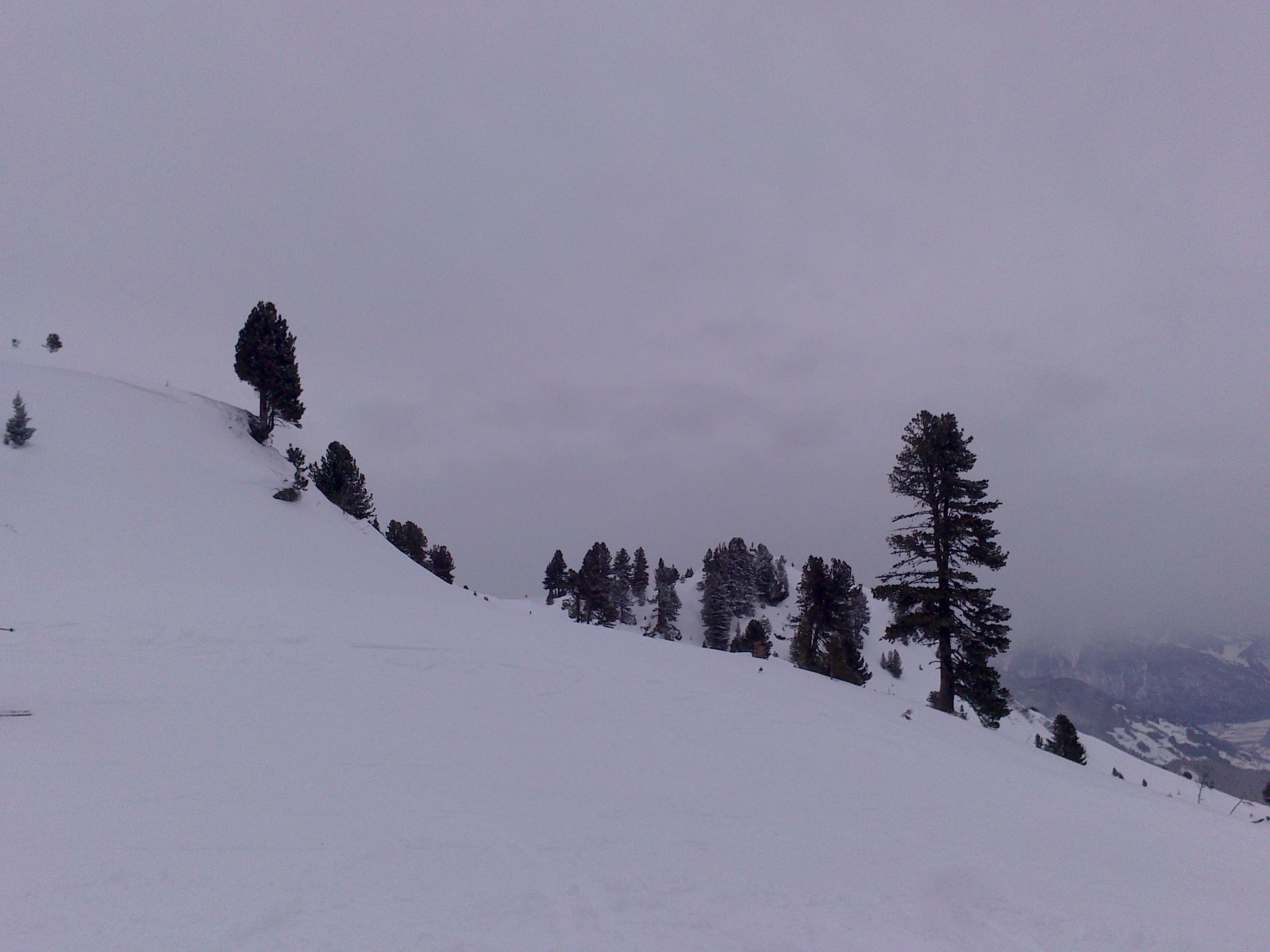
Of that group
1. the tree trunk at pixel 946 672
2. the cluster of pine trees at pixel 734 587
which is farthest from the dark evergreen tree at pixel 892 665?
the tree trunk at pixel 946 672

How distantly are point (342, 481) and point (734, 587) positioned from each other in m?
49.1

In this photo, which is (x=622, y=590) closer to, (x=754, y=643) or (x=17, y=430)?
(x=754, y=643)

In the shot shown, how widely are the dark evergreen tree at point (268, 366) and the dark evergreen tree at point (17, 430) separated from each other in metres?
11.6

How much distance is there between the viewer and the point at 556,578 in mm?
79188

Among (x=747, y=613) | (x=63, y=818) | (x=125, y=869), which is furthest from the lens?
(x=747, y=613)

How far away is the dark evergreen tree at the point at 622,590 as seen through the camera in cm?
7356

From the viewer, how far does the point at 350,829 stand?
5793 millimetres

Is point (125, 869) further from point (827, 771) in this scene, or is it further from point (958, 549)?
point (958, 549)

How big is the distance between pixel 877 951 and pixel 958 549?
2253 centimetres

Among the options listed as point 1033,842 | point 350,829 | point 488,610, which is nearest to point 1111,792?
point 1033,842

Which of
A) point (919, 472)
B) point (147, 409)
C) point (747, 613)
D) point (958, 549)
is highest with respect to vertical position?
point (147, 409)

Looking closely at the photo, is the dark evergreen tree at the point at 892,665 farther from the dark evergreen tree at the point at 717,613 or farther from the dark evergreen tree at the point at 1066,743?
the dark evergreen tree at the point at 1066,743

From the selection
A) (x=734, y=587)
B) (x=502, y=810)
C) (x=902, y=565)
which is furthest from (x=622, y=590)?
(x=502, y=810)

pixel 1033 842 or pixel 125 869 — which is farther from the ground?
pixel 125 869
